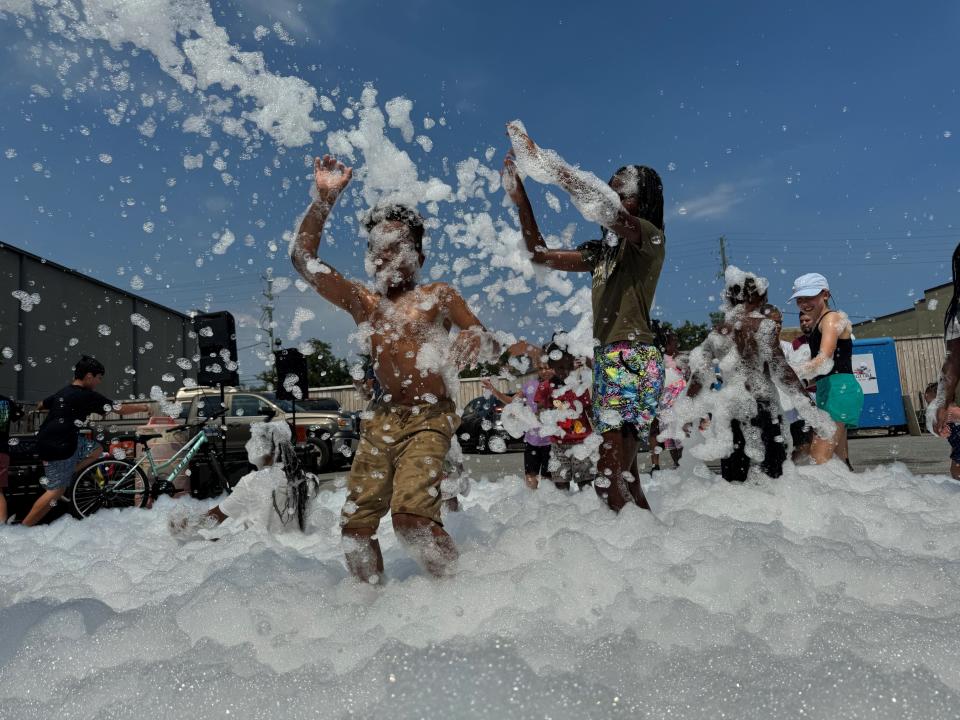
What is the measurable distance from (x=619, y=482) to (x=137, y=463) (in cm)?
645

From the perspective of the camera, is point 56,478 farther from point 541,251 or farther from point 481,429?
point 481,429

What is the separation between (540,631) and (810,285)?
3976mm

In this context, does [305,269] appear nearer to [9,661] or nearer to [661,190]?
[9,661]

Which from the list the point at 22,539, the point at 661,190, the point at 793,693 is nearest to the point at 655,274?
the point at 661,190

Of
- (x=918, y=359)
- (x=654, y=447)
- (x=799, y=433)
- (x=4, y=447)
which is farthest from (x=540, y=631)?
(x=918, y=359)

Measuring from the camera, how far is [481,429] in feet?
53.0

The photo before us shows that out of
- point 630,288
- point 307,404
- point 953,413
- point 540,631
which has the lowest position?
point 540,631

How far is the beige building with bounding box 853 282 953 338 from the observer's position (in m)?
32.9

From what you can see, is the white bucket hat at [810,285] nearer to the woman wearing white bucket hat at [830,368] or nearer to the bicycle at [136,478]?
the woman wearing white bucket hat at [830,368]

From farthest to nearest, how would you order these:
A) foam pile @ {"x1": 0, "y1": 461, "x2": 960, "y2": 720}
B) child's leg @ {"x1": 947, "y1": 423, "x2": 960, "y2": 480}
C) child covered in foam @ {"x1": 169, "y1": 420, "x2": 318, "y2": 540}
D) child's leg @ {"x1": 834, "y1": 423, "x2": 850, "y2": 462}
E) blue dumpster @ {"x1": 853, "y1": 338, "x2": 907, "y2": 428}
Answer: blue dumpster @ {"x1": 853, "y1": 338, "x2": 907, "y2": 428} → child's leg @ {"x1": 947, "y1": 423, "x2": 960, "y2": 480} → child's leg @ {"x1": 834, "y1": 423, "x2": 850, "y2": 462} → child covered in foam @ {"x1": 169, "y1": 420, "x2": 318, "y2": 540} → foam pile @ {"x1": 0, "y1": 461, "x2": 960, "y2": 720}

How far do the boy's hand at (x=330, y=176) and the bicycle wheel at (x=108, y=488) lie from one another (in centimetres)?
613

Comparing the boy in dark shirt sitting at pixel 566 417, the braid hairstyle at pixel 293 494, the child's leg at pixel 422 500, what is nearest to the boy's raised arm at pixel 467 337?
the child's leg at pixel 422 500

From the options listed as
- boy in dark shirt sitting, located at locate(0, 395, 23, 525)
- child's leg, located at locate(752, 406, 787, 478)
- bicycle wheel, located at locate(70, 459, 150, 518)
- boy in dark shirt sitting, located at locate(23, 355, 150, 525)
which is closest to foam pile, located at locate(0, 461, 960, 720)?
child's leg, located at locate(752, 406, 787, 478)

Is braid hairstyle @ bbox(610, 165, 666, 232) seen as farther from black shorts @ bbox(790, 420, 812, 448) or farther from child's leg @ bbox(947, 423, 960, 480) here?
child's leg @ bbox(947, 423, 960, 480)
